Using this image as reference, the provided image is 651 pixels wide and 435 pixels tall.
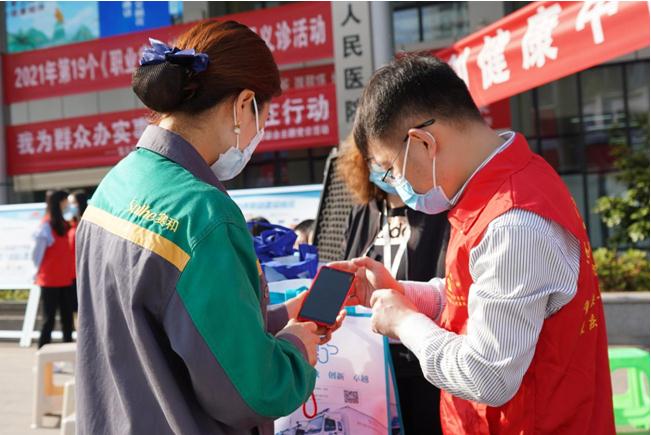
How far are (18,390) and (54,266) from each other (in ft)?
4.71

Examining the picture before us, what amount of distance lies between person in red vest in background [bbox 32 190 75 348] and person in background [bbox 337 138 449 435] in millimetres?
5318

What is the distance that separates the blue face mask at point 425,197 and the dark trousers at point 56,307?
21.4ft

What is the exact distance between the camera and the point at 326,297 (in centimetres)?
173

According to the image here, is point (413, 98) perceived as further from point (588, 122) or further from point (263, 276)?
point (588, 122)

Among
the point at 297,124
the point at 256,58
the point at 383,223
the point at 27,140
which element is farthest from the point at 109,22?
the point at 256,58

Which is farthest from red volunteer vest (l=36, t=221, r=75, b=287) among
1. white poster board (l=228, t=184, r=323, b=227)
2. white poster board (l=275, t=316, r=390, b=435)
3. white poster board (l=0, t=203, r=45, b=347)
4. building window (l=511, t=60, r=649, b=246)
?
building window (l=511, t=60, r=649, b=246)

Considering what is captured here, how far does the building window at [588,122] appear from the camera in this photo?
12141 millimetres

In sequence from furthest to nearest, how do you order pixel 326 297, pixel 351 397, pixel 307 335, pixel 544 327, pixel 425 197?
pixel 351 397 < pixel 326 297 < pixel 425 197 < pixel 307 335 < pixel 544 327

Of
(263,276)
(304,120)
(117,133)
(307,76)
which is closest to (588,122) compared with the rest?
(307,76)

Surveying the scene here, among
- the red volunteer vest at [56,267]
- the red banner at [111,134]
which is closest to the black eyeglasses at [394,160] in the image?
the red volunteer vest at [56,267]

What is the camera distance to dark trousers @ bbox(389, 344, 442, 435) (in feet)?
7.13

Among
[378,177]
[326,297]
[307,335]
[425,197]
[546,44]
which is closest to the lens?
[307,335]

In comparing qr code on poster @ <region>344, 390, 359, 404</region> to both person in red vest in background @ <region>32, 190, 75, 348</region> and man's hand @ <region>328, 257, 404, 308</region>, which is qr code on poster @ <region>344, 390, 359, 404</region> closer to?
man's hand @ <region>328, 257, 404, 308</region>

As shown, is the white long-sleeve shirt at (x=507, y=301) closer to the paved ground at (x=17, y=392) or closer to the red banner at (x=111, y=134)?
the paved ground at (x=17, y=392)
